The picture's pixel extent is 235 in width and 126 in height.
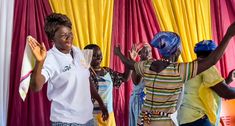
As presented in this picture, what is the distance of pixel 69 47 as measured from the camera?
170cm

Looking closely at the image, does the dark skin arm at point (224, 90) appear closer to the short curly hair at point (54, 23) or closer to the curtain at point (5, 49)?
the short curly hair at point (54, 23)

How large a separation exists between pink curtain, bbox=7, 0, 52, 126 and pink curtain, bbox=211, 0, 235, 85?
179cm

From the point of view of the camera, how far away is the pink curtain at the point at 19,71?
9.50 ft

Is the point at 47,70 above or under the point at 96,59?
under

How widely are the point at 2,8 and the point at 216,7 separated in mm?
2173

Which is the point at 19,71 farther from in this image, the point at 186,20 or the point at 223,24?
the point at 223,24

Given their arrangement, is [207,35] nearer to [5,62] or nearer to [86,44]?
[86,44]

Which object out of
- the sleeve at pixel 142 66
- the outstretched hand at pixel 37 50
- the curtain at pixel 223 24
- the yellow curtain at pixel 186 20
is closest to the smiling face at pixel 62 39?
the outstretched hand at pixel 37 50

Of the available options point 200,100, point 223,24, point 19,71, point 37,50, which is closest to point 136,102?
point 200,100

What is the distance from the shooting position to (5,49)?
2.88 metres

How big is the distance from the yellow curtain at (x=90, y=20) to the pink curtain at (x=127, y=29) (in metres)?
0.08

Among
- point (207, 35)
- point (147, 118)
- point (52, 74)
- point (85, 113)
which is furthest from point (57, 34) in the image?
point (207, 35)

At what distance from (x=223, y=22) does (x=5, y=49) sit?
7.26 ft

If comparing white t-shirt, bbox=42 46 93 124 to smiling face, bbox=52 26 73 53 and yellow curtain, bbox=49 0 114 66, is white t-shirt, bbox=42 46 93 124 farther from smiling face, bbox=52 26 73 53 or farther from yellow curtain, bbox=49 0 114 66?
yellow curtain, bbox=49 0 114 66
